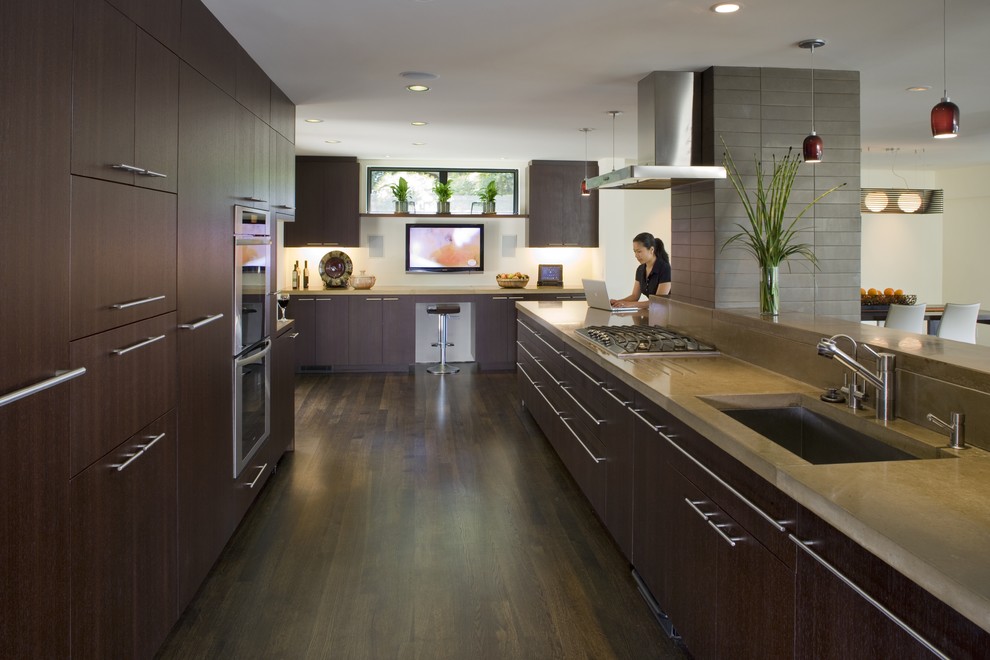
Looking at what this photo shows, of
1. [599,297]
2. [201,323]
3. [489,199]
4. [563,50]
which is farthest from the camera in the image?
[489,199]

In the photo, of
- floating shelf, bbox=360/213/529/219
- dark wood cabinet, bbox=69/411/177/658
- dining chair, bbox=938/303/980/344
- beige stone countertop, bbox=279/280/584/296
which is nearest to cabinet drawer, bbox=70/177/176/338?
dark wood cabinet, bbox=69/411/177/658

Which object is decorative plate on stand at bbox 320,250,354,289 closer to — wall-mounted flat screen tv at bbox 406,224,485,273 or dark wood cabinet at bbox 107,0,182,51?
wall-mounted flat screen tv at bbox 406,224,485,273

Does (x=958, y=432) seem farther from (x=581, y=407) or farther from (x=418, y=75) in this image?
(x=418, y=75)

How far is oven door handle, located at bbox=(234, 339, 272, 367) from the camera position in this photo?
3.75 metres

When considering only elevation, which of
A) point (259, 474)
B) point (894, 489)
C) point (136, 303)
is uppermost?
point (136, 303)

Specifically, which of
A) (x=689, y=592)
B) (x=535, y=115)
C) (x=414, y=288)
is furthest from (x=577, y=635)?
(x=414, y=288)

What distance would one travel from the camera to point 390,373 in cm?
870

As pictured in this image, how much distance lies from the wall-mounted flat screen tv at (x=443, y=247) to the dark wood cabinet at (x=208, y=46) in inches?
221

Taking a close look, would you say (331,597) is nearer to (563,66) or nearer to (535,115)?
(563,66)

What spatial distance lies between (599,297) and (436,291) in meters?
3.15

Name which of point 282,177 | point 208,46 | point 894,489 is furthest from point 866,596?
point 282,177

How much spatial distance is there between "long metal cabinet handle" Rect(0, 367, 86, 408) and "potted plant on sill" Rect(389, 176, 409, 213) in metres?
7.33

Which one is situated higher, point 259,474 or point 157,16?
point 157,16

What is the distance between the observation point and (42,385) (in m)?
1.70
